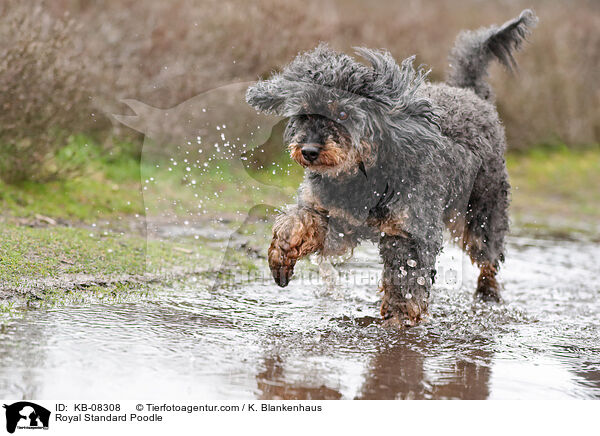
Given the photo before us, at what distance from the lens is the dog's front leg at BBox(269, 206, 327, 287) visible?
4.79m

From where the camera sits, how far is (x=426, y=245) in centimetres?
481

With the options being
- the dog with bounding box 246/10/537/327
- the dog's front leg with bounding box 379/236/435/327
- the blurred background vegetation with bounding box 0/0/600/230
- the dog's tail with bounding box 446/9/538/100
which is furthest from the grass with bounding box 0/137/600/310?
the dog's tail with bounding box 446/9/538/100

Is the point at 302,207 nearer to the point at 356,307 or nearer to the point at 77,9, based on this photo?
the point at 356,307

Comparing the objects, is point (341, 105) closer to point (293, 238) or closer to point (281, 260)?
point (293, 238)

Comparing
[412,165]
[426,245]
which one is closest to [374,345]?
[426,245]

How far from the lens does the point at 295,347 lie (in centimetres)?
411

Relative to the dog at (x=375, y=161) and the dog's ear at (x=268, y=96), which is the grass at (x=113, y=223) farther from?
the dog's ear at (x=268, y=96)

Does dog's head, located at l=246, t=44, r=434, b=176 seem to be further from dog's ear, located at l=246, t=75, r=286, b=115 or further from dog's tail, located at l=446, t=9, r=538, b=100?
dog's tail, located at l=446, t=9, r=538, b=100

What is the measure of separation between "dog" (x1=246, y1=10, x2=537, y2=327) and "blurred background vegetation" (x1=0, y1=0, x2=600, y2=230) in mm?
3105

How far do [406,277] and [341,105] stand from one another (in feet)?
4.06

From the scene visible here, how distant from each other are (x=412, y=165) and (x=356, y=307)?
4.09 ft

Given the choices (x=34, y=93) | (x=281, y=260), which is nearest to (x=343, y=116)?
(x=281, y=260)

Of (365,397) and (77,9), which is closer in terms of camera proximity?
(365,397)

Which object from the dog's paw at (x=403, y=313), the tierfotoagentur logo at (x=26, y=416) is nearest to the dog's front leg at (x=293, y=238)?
the dog's paw at (x=403, y=313)
